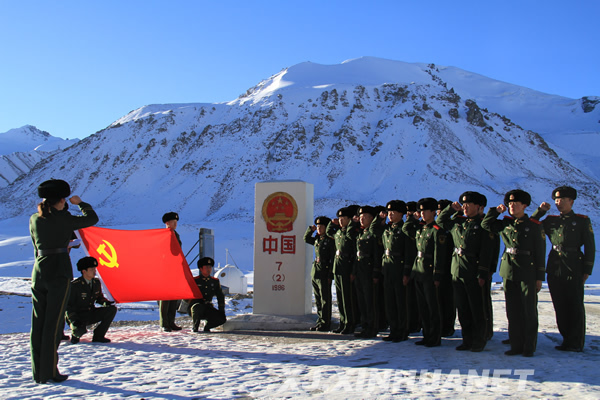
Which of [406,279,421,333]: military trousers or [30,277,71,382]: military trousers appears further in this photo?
[406,279,421,333]: military trousers

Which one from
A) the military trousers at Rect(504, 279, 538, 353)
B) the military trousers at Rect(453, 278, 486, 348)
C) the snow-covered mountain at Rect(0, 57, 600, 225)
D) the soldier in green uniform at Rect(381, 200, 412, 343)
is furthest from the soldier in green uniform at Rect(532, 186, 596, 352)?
the snow-covered mountain at Rect(0, 57, 600, 225)

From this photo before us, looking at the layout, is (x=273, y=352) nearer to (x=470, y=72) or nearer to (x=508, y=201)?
(x=508, y=201)

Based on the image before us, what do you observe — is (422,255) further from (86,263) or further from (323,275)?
(86,263)

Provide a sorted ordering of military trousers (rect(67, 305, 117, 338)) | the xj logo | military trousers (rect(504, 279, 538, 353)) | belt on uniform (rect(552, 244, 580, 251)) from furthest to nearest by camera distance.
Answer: the xj logo, military trousers (rect(67, 305, 117, 338)), belt on uniform (rect(552, 244, 580, 251)), military trousers (rect(504, 279, 538, 353))

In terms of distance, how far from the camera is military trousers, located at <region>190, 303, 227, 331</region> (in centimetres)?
818

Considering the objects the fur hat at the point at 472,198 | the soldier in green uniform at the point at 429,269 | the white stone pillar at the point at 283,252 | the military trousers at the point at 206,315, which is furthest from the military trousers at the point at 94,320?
the fur hat at the point at 472,198

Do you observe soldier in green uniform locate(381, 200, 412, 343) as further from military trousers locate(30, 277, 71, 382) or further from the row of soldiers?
military trousers locate(30, 277, 71, 382)

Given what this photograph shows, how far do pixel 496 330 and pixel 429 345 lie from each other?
1.98 metres

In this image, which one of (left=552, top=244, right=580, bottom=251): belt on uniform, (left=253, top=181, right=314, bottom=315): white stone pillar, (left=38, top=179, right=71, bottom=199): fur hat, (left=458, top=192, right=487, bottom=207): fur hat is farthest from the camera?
(left=253, top=181, right=314, bottom=315): white stone pillar

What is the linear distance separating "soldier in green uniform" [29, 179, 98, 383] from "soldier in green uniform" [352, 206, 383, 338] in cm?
402

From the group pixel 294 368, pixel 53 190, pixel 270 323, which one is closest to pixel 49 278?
pixel 53 190


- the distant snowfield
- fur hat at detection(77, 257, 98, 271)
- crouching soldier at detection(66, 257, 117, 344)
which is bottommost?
the distant snowfield

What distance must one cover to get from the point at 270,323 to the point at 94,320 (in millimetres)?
2694

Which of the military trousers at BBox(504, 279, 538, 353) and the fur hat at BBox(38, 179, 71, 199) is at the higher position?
the fur hat at BBox(38, 179, 71, 199)
